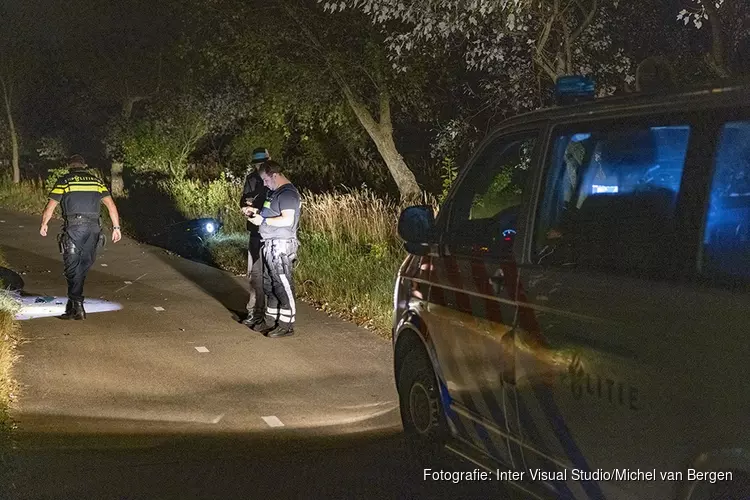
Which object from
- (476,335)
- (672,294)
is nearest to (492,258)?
(476,335)

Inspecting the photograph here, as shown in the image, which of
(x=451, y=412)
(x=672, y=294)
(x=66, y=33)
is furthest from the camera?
(x=66, y=33)

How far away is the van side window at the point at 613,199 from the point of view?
359 cm

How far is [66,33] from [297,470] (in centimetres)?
2271

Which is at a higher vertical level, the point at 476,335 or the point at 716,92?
the point at 716,92

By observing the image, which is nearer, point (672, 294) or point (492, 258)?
point (672, 294)

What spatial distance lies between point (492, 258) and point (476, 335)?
1.26 ft

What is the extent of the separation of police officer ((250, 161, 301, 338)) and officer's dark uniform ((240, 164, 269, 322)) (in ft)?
1.41

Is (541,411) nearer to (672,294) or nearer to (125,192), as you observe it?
(672,294)

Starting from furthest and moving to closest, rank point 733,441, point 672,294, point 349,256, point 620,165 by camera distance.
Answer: point 349,256, point 620,165, point 672,294, point 733,441

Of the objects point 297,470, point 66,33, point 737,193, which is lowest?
point 297,470

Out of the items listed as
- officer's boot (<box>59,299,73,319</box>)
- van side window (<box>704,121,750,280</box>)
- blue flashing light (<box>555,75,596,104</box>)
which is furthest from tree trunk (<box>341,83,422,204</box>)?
van side window (<box>704,121,750,280</box>)

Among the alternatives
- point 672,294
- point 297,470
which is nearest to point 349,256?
point 297,470

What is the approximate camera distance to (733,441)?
115 inches

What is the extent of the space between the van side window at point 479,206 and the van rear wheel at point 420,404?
0.83m
